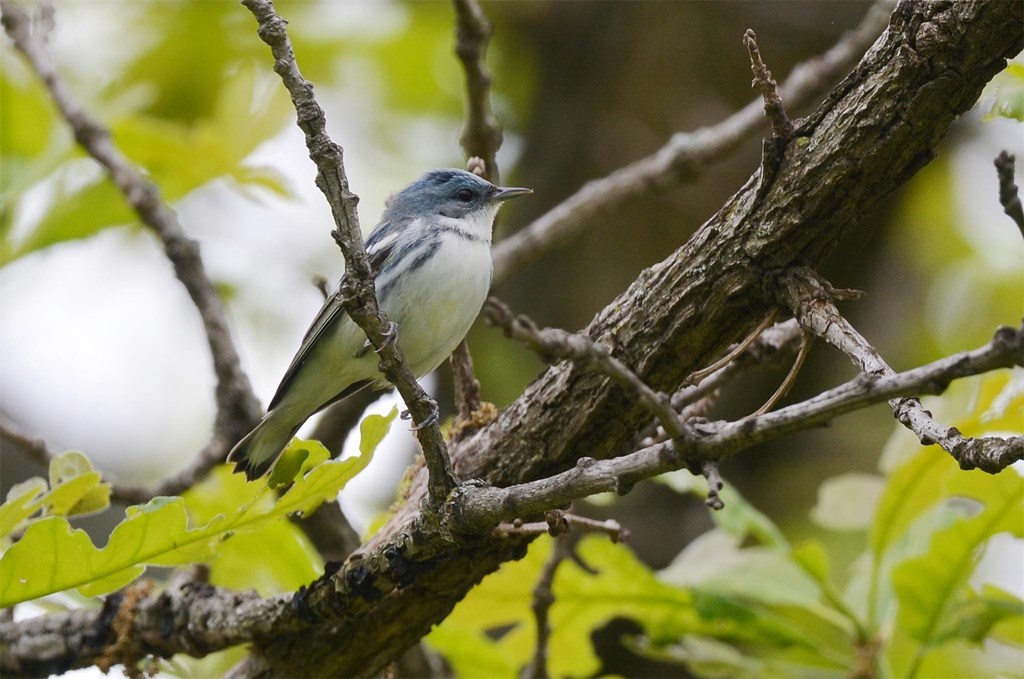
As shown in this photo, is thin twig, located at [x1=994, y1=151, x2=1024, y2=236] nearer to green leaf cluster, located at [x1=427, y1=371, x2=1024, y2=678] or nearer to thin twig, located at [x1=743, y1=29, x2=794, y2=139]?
thin twig, located at [x1=743, y1=29, x2=794, y2=139]

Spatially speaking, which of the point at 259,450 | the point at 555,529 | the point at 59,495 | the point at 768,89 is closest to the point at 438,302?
the point at 259,450

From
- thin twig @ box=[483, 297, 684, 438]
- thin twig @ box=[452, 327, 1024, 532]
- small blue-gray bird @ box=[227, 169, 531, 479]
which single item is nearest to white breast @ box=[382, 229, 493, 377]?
small blue-gray bird @ box=[227, 169, 531, 479]

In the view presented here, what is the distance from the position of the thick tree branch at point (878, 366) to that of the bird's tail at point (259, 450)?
1612 mm

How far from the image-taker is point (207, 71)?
5.24 metres

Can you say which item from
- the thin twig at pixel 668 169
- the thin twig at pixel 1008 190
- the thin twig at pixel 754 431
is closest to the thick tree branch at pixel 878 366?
the thin twig at pixel 754 431

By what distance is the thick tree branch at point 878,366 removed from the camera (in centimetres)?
136

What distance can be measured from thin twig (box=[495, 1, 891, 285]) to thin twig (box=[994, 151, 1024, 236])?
7.94 feet

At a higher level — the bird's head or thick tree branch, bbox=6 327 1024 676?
the bird's head

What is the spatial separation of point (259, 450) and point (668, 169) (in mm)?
1826

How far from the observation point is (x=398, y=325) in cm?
293

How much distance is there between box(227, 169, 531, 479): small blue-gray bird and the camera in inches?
116

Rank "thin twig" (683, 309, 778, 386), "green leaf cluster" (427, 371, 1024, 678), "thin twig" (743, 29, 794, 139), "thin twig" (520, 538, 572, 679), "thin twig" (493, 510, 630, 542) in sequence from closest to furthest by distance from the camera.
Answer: "thin twig" (743, 29, 794, 139)
"thin twig" (683, 309, 778, 386)
"thin twig" (493, 510, 630, 542)
"green leaf cluster" (427, 371, 1024, 678)
"thin twig" (520, 538, 572, 679)

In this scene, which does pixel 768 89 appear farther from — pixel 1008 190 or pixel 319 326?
pixel 319 326

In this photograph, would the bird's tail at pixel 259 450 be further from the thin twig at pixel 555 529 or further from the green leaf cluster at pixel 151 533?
the thin twig at pixel 555 529
